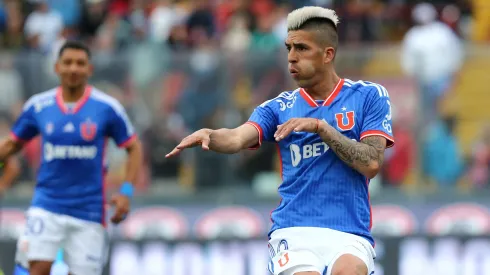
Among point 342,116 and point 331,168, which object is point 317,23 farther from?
point 331,168

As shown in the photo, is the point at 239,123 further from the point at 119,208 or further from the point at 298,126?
the point at 298,126

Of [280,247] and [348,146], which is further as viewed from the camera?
[280,247]

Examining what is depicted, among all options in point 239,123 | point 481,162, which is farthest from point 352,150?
point 481,162

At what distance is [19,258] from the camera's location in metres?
10.2

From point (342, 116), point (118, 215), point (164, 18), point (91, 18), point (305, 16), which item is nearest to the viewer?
point (305, 16)

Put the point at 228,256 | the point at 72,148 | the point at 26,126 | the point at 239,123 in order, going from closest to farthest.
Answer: the point at 72,148
the point at 26,126
the point at 228,256
the point at 239,123

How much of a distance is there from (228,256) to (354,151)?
5.81 metres

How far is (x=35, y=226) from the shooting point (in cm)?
970

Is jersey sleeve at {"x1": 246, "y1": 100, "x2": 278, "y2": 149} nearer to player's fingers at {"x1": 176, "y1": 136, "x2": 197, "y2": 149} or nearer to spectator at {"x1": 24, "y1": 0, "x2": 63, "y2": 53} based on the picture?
player's fingers at {"x1": 176, "y1": 136, "x2": 197, "y2": 149}

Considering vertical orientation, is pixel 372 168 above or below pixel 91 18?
below

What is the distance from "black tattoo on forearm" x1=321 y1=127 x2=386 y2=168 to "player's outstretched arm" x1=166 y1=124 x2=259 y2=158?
592 mm

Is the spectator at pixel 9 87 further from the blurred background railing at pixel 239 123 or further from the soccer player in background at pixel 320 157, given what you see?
the soccer player in background at pixel 320 157

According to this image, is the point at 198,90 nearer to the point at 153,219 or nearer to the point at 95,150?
the point at 153,219

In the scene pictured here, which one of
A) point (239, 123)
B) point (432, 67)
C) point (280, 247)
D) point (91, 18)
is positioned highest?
point (91, 18)
